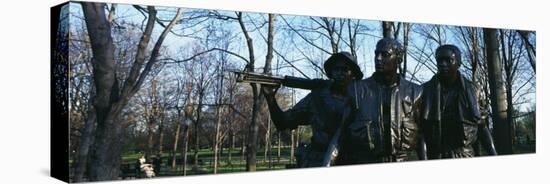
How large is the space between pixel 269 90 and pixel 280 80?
216mm

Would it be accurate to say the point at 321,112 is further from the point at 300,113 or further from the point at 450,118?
the point at 450,118

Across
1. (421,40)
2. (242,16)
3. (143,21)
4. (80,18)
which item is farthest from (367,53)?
(80,18)

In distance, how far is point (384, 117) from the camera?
11.3 meters

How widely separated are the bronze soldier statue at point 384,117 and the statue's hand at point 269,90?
118 cm

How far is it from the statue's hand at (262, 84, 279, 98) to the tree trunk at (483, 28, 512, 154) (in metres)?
4.12

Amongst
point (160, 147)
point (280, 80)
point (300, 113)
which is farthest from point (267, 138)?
point (160, 147)

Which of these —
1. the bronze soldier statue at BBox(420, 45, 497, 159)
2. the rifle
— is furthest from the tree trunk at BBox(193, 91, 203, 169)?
the bronze soldier statue at BBox(420, 45, 497, 159)

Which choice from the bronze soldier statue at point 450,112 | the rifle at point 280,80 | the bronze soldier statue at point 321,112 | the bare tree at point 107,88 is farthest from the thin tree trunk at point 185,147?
the bronze soldier statue at point 450,112

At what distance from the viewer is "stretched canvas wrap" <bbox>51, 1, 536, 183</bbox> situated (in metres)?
9.20

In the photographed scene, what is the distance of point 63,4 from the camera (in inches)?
360

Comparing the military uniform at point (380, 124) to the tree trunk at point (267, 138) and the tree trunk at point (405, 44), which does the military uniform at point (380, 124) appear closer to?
the tree trunk at point (405, 44)

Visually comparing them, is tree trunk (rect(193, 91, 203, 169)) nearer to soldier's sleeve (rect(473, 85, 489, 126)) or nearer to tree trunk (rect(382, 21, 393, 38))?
tree trunk (rect(382, 21, 393, 38))

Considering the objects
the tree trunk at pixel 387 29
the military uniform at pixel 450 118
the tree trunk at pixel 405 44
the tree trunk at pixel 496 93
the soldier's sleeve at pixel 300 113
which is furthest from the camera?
the tree trunk at pixel 496 93

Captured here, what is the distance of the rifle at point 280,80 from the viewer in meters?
10.3
